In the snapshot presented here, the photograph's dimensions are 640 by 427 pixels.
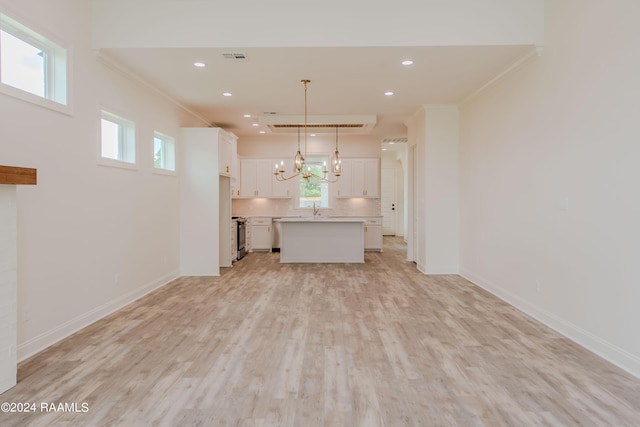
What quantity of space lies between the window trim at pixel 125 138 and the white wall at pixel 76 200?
7cm

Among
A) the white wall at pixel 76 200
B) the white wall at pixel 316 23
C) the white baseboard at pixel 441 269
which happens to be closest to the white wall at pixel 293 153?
the white baseboard at pixel 441 269

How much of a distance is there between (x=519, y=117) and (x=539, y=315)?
2.31m

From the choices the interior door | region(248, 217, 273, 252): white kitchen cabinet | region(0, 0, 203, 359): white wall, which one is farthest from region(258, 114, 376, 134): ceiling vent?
the interior door

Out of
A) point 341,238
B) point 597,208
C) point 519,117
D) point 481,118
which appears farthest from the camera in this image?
point 341,238

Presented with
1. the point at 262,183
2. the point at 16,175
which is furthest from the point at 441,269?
the point at 16,175

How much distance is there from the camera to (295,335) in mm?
3350

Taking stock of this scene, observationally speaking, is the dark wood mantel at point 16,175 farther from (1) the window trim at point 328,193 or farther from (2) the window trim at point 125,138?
(1) the window trim at point 328,193

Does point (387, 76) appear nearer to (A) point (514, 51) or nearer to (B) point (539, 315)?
(A) point (514, 51)

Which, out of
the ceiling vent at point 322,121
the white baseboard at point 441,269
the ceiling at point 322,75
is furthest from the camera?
the ceiling vent at point 322,121

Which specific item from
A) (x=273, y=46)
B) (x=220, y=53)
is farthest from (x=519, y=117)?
(x=220, y=53)

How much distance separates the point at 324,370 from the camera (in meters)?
2.64

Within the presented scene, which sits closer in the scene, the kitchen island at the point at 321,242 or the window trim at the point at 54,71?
the window trim at the point at 54,71

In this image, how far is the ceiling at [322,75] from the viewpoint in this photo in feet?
12.6

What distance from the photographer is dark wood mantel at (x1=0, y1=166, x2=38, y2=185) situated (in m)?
2.17
